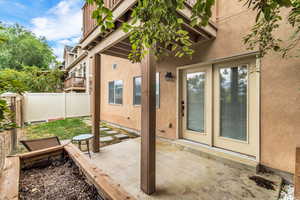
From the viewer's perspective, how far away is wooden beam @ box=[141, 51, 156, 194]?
2037mm

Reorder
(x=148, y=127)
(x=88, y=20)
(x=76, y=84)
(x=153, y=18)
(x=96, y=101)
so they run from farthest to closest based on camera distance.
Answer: (x=76, y=84) → (x=88, y=20) → (x=96, y=101) → (x=148, y=127) → (x=153, y=18)

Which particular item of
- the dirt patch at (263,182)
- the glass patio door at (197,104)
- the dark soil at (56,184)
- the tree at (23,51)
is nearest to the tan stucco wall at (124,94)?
the glass patio door at (197,104)

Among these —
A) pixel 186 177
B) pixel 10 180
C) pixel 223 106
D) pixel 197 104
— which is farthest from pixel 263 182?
pixel 10 180

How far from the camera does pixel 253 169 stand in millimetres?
2598

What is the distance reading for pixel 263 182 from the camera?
90.8 inches

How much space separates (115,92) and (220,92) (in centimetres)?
498

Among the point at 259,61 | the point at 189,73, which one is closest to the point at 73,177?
the point at 189,73

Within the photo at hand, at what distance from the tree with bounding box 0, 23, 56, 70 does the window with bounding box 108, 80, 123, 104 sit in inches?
542

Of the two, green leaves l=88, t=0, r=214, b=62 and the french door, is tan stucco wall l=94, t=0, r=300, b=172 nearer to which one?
the french door

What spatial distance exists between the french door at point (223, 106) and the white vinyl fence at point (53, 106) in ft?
26.8

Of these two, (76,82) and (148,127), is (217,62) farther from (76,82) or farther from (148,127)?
(76,82)

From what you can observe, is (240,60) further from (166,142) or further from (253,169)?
(166,142)

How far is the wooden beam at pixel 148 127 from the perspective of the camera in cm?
204

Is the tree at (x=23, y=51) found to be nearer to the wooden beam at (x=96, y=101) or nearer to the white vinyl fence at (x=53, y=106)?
the white vinyl fence at (x=53, y=106)
